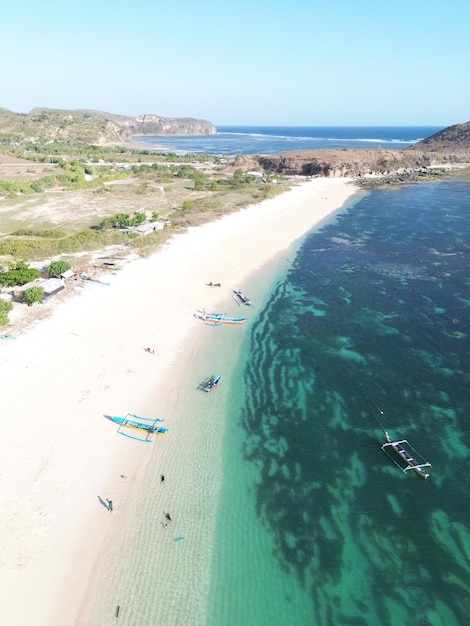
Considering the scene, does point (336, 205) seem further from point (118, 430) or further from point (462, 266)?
point (118, 430)

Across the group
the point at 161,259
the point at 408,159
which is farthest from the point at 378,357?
the point at 408,159

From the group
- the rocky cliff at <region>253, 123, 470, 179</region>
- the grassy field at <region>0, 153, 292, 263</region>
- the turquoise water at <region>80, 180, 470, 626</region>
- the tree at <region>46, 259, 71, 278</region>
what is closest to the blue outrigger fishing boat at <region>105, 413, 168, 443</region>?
the turquoise water at <region>80, 180, 470, 626</region>

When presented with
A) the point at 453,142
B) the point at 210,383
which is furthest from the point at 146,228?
the point at 453,142

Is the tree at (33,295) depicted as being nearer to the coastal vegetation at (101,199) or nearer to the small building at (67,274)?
the small building at (67,274)

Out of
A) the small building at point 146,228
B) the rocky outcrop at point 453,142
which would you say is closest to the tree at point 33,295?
the small building at point 146,228

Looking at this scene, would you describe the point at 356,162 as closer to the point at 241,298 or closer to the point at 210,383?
the point at 241,298
